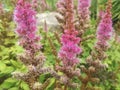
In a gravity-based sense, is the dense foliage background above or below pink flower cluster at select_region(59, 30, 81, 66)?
below

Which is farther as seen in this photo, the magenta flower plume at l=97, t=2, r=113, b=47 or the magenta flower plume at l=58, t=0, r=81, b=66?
the magenta flower plume at l=97, t=2, r=113, b=47

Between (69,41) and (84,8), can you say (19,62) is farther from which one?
(69,41)

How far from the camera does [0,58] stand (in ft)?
13.2

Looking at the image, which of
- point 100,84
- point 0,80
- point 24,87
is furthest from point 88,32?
point 24,87

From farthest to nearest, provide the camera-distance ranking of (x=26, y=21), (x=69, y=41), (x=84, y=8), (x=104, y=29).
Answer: (x=84, y=8)
(x=104, y=29)
(x=69, y=41)
(x=26, y=21)

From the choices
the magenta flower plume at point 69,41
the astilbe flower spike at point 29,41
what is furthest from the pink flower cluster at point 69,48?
the astilbe flower spike at point 29,41

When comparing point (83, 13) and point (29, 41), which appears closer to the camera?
point (29, 41)

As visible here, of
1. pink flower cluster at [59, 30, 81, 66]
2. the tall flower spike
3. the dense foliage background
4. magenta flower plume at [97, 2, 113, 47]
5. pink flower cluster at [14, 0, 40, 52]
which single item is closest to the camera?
pink flower cluster at [14, 0, 40, 52]

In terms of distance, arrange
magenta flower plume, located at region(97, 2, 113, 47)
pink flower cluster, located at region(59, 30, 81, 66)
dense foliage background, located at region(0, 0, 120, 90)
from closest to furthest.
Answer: pink flower cluster, located at region(59, 30, 81, 66) < magenta flower plume, located at region(97, 2, 113, 47) < dense foliage background, located at region(0, 0, 120, 90)

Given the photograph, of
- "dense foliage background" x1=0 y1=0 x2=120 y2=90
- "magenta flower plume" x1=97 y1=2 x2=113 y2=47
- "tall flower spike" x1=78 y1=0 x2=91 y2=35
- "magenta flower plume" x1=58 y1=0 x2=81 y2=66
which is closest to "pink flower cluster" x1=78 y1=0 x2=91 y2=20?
"tall flower spike" x1=78 y1=0 x2=91 y2=35

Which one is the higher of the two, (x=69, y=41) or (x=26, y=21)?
(x=26, y=21)

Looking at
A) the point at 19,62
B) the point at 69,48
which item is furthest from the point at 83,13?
the point at 69,48

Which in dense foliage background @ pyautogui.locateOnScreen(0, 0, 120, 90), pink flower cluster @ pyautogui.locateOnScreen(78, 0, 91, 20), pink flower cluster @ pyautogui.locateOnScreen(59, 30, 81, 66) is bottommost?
dense foliage background @ pyautogui.locateOnScreen(0, 0, 120, 90)

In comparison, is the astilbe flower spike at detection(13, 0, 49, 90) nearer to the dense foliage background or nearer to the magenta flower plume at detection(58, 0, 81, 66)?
the magenta flower plume at detection(58, 0, 81, 66)
